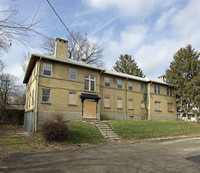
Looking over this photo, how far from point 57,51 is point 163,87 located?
19.9m

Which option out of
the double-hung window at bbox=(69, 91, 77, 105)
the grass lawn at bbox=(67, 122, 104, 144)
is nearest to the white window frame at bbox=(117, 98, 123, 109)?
the double-hung window at bbox=(69, 91, 77, 105)

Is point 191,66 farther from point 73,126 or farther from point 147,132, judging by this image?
point 73,126

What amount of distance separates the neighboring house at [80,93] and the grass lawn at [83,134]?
9.58ft

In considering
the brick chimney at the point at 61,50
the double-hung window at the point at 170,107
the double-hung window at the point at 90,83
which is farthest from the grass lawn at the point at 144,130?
the brick chimney at the point at 61,50

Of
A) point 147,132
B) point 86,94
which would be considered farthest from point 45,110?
point 147,132

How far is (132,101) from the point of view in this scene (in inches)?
1064

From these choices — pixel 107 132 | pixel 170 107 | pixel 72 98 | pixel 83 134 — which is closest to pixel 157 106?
pixel 170 107

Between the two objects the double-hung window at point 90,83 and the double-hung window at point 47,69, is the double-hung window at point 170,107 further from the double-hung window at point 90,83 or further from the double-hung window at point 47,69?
the double-hung window at point 47,69

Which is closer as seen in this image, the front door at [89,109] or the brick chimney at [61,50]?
the brick chimney at [61,50]

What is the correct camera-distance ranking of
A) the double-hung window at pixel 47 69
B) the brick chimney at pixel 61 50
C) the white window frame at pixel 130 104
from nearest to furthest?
the double-hung window at pixel 47 69, the brick chimney at pixel 61 50, the white window frame at pixel 130 104

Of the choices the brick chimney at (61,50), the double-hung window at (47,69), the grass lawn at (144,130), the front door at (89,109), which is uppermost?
the brick chimney at (61,50)

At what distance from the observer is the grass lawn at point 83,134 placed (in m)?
14.2

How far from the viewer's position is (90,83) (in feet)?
72.3

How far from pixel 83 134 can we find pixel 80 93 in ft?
21.9
